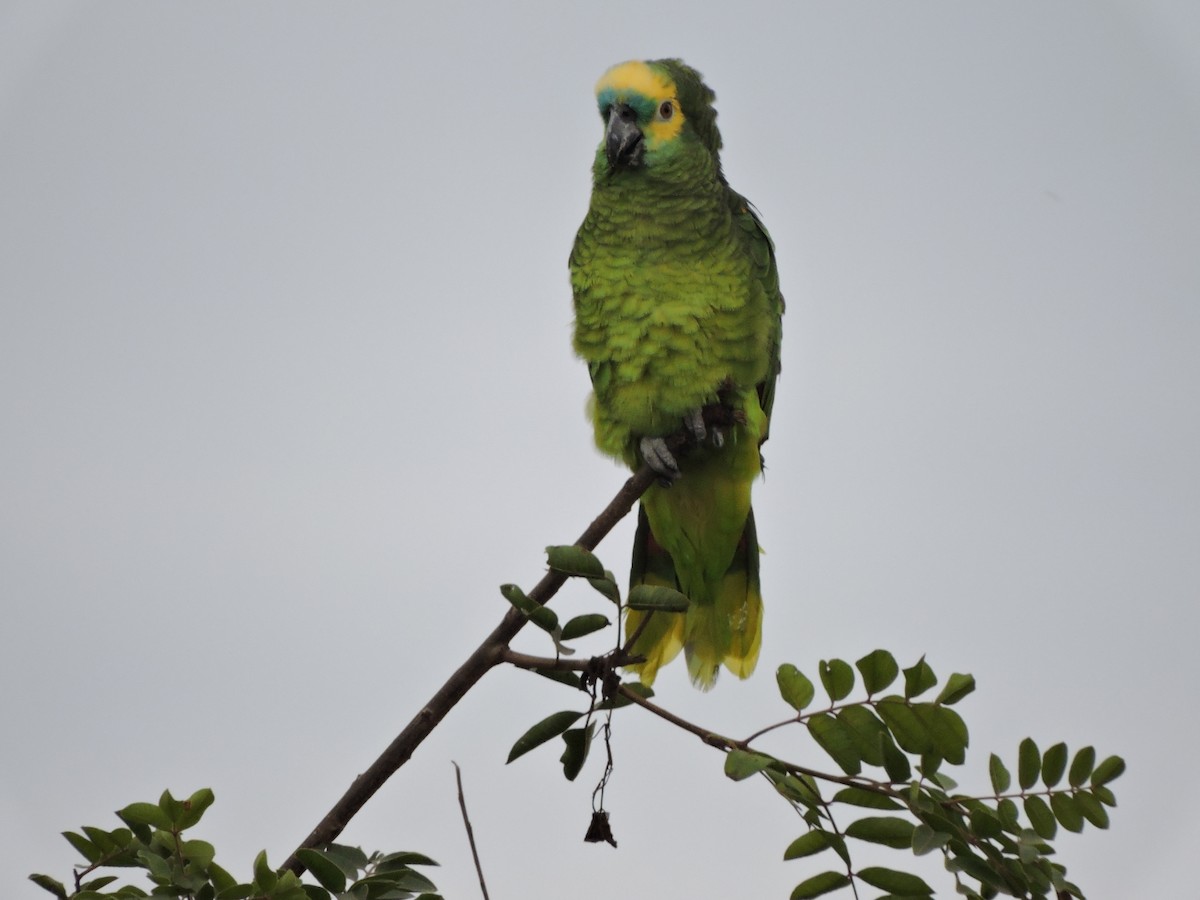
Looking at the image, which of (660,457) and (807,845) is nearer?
(807,845)

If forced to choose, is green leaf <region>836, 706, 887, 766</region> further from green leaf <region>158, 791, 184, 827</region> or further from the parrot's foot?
the parrot's foot

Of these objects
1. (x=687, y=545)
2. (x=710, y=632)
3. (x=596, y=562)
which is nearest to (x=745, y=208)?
(x=687, y=545)

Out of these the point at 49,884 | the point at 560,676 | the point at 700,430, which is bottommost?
the point at 49,884

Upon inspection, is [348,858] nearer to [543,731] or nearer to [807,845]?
[543,731]

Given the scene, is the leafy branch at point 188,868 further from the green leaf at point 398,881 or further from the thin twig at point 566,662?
the thin twig at point 566,662

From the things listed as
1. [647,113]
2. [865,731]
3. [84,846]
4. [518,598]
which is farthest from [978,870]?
[647,113]

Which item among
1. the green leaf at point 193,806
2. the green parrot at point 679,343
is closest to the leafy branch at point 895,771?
the green leaf at point 193,806

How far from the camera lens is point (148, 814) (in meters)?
0.90

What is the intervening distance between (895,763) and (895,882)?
0.32 ft

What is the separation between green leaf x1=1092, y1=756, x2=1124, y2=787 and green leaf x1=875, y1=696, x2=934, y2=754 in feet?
0.49

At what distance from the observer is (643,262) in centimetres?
187

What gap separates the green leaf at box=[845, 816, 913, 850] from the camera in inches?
35.8

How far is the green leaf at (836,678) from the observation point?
967mm

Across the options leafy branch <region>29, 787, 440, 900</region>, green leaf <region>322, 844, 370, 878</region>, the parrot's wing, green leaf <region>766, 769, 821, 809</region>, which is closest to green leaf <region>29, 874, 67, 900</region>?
leafy branch <region>29, 787, 440, 900</region>
